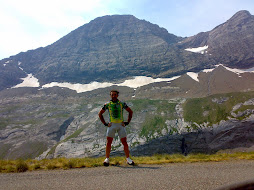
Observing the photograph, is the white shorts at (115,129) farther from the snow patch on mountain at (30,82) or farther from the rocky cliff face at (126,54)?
the snow patch on mountain at (30,82)

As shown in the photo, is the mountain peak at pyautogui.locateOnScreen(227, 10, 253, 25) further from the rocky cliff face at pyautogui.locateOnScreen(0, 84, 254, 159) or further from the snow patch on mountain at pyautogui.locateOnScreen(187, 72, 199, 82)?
the rocky cliff face at pyautogui.locateOnScreen(0, 84, 254, 159)

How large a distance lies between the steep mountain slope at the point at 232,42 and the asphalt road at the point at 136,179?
393 ft

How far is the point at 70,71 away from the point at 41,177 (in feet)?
468

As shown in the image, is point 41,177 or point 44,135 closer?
point 41,177

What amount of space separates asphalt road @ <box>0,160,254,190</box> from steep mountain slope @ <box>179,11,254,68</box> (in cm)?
11992

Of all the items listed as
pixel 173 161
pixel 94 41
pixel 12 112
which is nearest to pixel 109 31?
pixel 94 41

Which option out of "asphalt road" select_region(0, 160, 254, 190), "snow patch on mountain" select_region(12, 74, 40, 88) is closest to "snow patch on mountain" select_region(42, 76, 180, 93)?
"snow patch on mountain" select_region(12, 74, 40, 88)

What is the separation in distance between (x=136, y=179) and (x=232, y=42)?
483 ft

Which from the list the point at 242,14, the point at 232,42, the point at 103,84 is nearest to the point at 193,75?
the point at 232,42

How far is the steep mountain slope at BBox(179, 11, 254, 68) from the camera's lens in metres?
109

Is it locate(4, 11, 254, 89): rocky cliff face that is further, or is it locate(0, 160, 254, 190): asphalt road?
locate(4, 11, 254, 89): rocky cliff face

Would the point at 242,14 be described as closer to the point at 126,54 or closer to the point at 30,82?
the point at 126,54

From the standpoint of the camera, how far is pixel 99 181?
4.61 m

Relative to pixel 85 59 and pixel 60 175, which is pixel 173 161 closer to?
pixel 60 175
